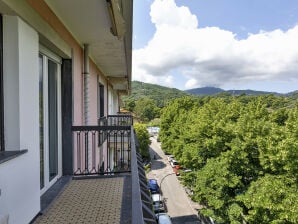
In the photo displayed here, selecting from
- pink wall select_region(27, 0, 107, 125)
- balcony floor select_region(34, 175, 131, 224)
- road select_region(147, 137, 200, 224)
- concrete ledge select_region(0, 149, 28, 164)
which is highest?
pink wall select_region(27, 0, 107, 125)

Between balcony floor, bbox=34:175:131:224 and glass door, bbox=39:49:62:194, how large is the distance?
0.35m

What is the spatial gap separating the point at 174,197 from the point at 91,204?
17500 millimetres

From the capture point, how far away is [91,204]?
3262 millimetres

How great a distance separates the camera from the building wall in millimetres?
2254

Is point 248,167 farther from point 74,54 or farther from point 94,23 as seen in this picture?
point 94,23

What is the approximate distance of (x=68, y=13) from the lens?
3.64m

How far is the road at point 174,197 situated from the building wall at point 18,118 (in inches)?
587

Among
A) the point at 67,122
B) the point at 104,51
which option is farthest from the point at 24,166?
the point at 104,51

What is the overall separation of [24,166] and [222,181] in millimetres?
10899

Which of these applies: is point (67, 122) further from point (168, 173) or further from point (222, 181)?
point (168, 173)

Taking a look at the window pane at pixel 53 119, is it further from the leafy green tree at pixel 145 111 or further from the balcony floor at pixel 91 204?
the leafy green tree at pixel 145 111

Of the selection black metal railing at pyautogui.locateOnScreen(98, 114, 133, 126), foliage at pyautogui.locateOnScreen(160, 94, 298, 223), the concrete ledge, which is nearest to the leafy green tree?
foliage at pyautogui.locateOnScreen(160, 94, 298, 223)

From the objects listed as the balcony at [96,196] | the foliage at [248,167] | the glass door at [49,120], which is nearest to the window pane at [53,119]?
the glass door at [49,120]

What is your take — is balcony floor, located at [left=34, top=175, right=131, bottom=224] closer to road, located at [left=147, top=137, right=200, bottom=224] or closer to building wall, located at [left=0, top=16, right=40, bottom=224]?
building wall, located at [left=0, top=16, right=40, bottom=224]
